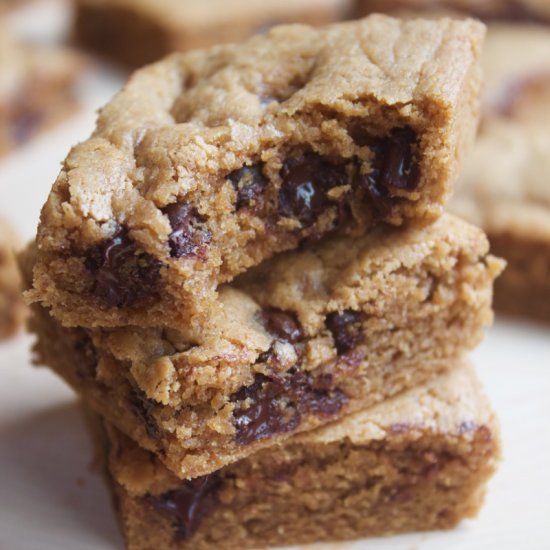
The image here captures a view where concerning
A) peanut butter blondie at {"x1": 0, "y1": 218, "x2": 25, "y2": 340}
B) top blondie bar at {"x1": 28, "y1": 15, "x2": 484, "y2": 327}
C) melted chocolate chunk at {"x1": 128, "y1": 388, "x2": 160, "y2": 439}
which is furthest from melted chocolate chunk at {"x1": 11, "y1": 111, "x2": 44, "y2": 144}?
melted chocolate chunk at {"x1": 128, "y1": 388, "x2": 160, "y2": 439}

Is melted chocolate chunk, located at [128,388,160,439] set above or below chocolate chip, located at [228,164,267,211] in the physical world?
below

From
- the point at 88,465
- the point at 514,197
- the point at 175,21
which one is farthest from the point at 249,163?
the point at 175,21

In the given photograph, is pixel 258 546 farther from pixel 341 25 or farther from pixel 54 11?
pixel 54 11

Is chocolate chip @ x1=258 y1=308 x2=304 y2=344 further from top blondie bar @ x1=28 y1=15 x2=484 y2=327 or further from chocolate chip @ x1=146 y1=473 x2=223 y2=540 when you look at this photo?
chocolate chip @ x1=146 y1=473 x2=223 y2=540

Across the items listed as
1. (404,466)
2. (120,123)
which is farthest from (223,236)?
(404,466)

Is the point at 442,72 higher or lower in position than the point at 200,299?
higher

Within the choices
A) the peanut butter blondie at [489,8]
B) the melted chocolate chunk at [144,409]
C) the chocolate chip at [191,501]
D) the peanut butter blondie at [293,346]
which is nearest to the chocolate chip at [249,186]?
the peanut butter blondie at [293,346]

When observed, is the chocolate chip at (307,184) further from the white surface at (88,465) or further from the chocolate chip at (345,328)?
the white surface at (88,465)
